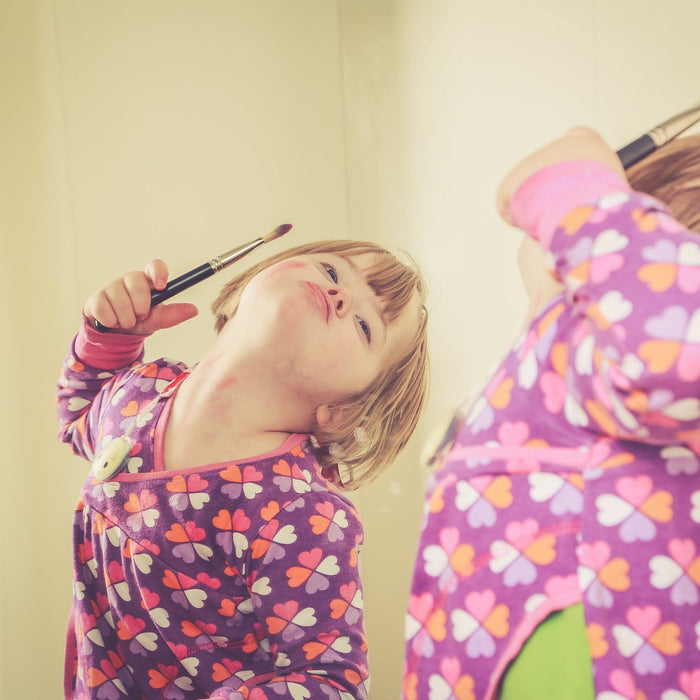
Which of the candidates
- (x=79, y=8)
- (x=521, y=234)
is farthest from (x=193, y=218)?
(x=521, y=234)

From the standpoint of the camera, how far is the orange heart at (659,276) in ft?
0.95

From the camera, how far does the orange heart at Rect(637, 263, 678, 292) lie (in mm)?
289

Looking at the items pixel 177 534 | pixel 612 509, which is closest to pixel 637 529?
pixel 612 509

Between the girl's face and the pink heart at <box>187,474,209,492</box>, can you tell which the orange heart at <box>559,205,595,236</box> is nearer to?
the girl's face

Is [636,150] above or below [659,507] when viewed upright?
above

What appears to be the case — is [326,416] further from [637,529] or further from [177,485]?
[637,529]

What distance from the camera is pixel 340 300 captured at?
51 cm

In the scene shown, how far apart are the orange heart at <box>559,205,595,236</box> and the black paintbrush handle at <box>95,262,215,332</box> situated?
1.08ft

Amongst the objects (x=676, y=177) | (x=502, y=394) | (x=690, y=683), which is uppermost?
(x=676, y=177)

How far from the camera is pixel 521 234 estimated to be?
16.5 inches

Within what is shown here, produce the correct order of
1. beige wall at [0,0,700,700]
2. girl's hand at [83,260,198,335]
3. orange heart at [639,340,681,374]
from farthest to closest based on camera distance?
girl's hand at [83,260,198,335], beige wall at [0,0,700,700], orange heart at [639,340,681,374]

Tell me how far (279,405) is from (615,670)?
29 centimetres

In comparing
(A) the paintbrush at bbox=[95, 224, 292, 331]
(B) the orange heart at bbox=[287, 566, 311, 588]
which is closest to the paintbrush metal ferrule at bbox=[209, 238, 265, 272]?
(A) the paintbrush at bbox=[95, 224, 292, 331]

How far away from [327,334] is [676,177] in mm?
236
